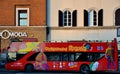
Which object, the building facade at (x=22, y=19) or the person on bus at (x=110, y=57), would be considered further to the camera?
the building facade at (x=22, y=19)

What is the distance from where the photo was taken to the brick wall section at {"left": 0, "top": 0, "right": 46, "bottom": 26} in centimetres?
4341

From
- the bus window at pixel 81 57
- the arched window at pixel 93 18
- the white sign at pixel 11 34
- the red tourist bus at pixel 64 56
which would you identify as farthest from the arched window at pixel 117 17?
the bus window at pixel 81 57

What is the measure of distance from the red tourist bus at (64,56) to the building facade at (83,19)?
38.7 ft

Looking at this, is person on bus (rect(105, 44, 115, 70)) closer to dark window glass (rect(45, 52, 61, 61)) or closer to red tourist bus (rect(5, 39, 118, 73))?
Answer: red tourist bus (rect(5, 39, 118, 73))

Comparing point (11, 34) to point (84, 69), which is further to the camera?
point (11, 34)

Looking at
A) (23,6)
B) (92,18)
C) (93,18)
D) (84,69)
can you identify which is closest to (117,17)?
(93,18)

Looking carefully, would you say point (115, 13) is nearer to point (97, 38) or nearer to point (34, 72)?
point (97, 38)

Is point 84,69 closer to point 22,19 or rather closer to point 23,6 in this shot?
point 22,19

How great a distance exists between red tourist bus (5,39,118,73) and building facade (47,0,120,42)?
11801 mm

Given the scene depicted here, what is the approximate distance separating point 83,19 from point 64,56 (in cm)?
1265

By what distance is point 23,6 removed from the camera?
43625 mm

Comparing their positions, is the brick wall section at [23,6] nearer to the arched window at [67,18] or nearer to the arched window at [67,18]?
the arched window at [67,18]

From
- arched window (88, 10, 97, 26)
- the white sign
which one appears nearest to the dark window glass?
the white sign

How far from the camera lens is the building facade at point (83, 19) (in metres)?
42.9
